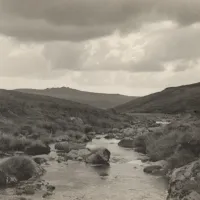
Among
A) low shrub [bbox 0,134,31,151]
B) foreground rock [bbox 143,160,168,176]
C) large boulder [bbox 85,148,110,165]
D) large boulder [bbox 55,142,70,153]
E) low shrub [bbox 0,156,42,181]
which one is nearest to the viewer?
low shrub [bbox 0,156,42,181]

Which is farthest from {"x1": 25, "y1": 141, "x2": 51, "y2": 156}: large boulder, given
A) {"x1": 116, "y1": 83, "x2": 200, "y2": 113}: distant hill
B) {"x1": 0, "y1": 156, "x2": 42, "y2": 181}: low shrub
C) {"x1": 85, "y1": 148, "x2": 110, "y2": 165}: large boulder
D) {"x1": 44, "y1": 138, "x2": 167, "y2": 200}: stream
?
{"x1": 116, "y1": 83, "x2": 200, "y2": 113}: distant hill

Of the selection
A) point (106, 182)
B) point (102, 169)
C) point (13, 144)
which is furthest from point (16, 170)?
point (13, 144)

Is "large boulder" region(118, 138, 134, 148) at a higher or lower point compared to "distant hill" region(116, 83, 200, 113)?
lower

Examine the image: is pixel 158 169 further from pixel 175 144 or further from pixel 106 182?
pixel 106 182

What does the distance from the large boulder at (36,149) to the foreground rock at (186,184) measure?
17.1 meters

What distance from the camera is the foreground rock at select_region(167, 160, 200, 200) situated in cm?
1981

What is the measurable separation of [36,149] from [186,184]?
2033 cm

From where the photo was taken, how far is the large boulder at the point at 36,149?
1487 inches

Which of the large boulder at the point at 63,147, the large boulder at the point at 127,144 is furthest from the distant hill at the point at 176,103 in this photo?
the large boulder at the point at 63,147

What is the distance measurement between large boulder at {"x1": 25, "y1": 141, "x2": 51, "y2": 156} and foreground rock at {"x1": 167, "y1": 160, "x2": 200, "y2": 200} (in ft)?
56.1

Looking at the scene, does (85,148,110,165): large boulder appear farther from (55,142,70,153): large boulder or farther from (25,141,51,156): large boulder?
(55,142,70,153): large boulder

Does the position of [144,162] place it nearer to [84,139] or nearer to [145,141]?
[145,141]

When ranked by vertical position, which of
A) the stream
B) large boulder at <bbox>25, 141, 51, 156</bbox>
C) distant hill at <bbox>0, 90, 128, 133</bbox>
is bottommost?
the stream

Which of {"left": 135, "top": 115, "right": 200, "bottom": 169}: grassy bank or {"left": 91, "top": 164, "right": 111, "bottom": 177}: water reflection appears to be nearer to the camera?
{"left": 91, "top": 164, "right": 111, "bottom": 177}: water reflection
